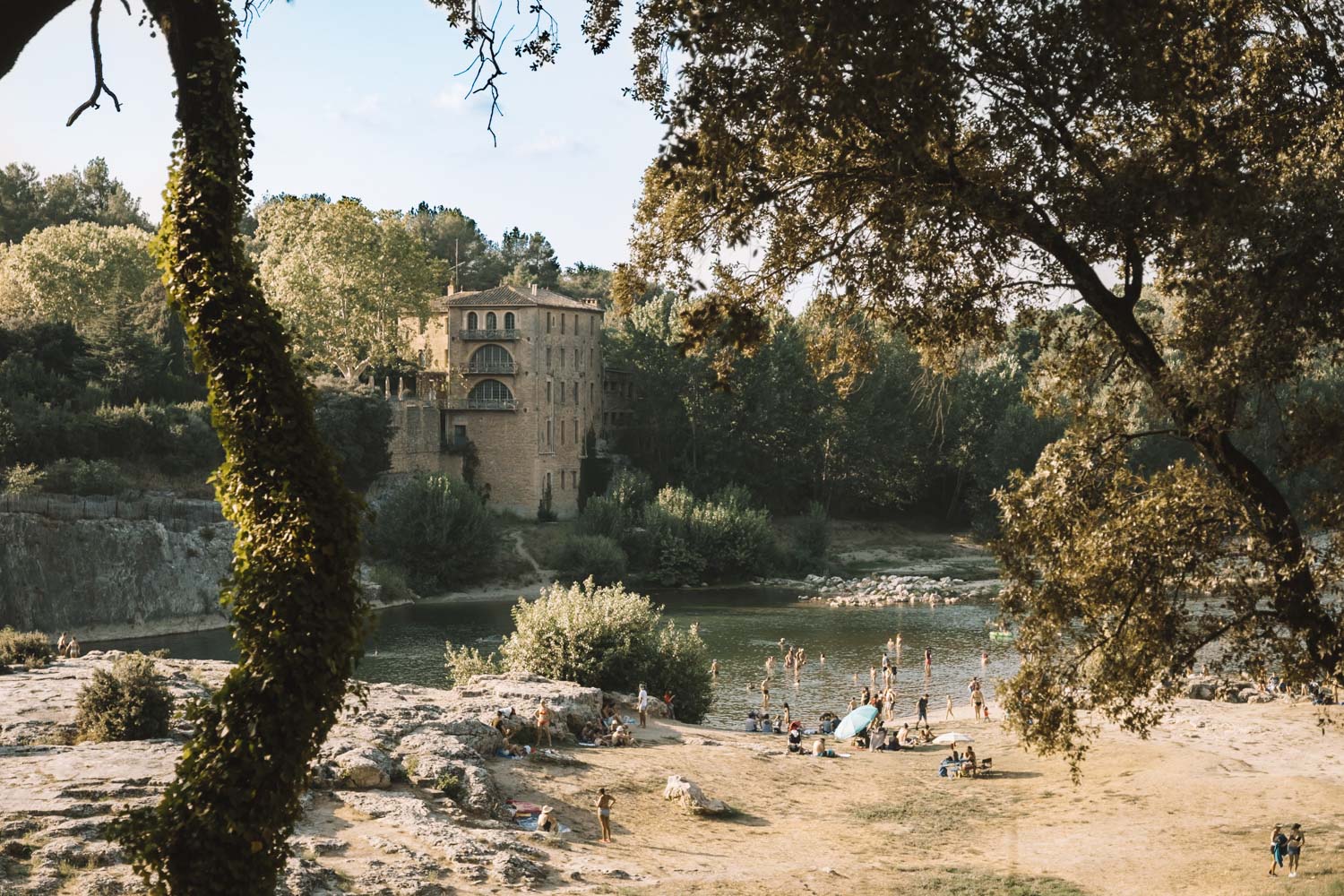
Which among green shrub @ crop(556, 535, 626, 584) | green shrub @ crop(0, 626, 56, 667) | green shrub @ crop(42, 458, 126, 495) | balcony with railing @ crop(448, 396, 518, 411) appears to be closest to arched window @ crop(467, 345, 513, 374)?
balcony with railing @ crop(448, 396, 518, 411)

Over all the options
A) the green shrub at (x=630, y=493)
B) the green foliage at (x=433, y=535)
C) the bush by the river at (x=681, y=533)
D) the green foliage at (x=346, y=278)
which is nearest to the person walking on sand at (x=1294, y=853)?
the green foliage at (x=433, y=535)

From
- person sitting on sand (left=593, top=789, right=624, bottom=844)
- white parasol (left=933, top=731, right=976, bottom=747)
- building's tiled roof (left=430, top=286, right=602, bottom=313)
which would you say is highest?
building's tiled roof (left=430, top=286, right=602, bottom=313)

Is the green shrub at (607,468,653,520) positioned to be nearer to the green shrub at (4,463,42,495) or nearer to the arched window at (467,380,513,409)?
the arched window at (467,380,513,409)

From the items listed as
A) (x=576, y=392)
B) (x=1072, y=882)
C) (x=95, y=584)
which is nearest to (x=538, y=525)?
(x=576, y=392)

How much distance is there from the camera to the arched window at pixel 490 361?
6656 centimetres

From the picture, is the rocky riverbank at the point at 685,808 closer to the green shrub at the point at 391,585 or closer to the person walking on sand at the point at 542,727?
the person walking on sand at the point at 542,727

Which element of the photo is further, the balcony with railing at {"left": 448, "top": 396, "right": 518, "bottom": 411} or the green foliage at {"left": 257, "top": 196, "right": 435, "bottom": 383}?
the balcony with railing at {"left": 448, "top": 396, "right": 518, "bottom": 411}

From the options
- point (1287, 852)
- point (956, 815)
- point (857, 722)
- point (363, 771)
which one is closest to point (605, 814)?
point (363, 771)

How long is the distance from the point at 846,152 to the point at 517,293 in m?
56.8

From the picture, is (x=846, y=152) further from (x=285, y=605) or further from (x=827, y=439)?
(x=827, y=439)

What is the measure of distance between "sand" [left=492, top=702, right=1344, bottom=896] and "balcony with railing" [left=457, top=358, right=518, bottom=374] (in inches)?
1600

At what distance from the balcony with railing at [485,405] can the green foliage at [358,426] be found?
643cm

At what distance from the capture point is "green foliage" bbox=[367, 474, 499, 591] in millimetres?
55188

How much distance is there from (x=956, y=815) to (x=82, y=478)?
36.6m
